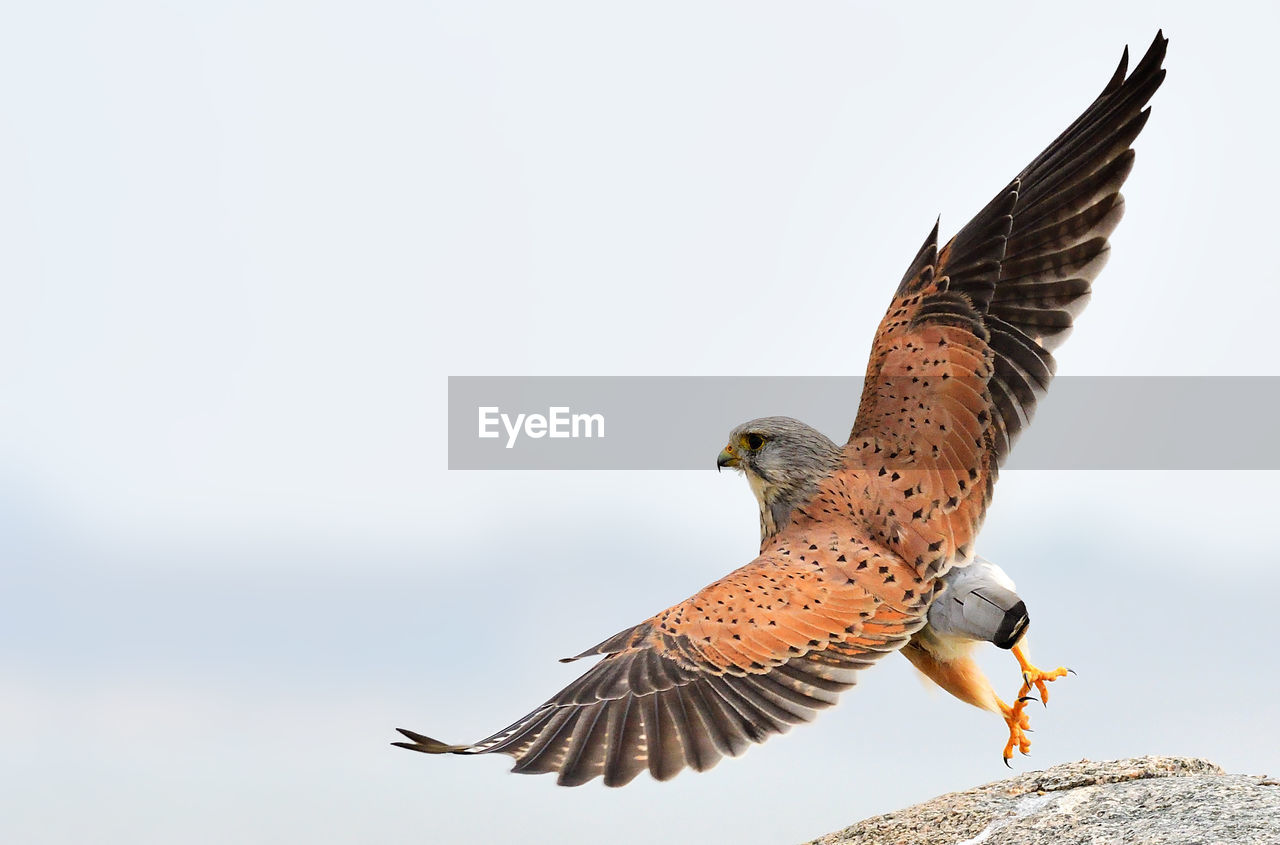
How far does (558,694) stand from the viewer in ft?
15.6

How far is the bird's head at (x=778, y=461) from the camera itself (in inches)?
230

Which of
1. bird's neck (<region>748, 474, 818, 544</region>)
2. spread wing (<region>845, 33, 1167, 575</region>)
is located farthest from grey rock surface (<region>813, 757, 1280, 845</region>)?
bird's neck (<region>748, 474, 818, 544</region>)

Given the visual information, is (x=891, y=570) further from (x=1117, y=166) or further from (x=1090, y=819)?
(x=1117, y=166)

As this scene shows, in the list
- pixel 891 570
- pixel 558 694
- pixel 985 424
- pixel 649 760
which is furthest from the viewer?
pixel 985 424

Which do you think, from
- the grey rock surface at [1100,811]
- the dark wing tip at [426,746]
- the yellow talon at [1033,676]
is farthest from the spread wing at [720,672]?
the grey rock surface at [1100,811]

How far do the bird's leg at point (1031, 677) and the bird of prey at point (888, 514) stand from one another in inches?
23.1

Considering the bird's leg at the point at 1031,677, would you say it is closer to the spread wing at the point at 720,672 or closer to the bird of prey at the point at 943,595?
the bird of prey at the point at 943,595

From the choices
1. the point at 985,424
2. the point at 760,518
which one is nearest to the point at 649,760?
the point at 760,518

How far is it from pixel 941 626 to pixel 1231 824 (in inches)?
54.4

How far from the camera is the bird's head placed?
19.2ft

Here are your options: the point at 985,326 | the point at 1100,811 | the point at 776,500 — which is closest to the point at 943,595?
the point at 776,500

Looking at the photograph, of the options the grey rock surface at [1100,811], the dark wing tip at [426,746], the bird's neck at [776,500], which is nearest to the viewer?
the dark wing tip at [426,746]

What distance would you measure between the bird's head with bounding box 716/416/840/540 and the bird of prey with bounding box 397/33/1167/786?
0.05 m

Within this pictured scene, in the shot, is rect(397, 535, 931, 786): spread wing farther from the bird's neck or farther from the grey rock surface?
the grey rock surface
